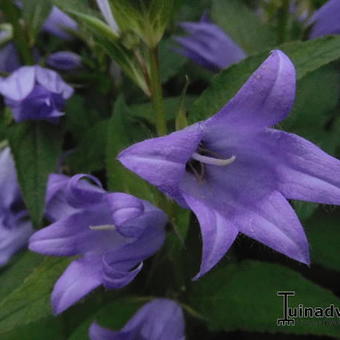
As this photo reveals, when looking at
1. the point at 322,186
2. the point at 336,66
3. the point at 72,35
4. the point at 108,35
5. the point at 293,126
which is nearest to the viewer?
the point at 322,186

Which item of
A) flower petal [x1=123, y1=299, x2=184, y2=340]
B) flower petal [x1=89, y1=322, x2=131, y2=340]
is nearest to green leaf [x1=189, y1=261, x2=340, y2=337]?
flower petal [x1=123, y1=299, x2=184, y2=340]

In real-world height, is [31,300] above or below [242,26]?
below

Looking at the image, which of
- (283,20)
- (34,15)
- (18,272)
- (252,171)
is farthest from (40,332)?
(283,20)

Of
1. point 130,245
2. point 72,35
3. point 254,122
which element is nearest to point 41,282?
point 130,245

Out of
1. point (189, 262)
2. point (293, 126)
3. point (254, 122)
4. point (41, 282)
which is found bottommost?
point (189, 262)

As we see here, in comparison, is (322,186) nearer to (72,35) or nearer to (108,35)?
(108,35)

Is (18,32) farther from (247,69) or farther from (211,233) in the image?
(211,233)

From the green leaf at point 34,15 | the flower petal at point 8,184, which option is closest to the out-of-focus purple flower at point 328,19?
the green leaf at point 34,15
